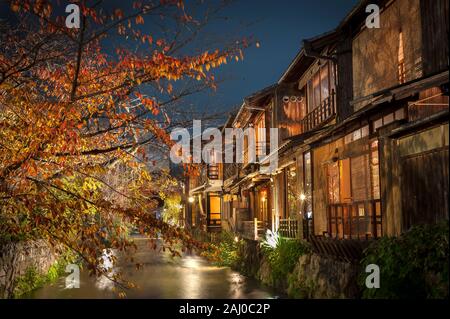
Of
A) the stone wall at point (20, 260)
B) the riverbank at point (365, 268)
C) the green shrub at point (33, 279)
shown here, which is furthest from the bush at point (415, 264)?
→ the stone wall at point (20, 260)

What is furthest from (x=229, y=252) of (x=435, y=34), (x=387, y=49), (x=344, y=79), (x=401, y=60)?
(x=435, y=34)

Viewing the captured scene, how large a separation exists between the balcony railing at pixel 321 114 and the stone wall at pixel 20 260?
44.3 ft

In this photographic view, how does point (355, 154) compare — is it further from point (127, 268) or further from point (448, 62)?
point (127, 268)

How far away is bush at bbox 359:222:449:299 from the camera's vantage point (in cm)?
891

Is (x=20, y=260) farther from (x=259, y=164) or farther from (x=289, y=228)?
(x=259, y=164)

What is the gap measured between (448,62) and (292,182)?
13.9 meters

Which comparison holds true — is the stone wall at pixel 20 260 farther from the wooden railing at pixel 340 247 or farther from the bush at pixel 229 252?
the wooden railing at pixel 340 247

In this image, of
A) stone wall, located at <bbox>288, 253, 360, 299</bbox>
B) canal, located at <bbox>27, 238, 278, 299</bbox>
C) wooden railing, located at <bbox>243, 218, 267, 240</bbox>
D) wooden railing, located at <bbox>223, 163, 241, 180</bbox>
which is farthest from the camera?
wooden railing, located at <bbox>223, 163, 241, 180</bbox>

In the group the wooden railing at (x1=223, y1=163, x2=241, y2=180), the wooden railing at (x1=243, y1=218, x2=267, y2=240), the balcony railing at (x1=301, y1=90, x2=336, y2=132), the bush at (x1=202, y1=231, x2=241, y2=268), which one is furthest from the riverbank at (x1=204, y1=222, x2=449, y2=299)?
the wooden railing at (x1=223, y1=163, x2=241, y2=180)

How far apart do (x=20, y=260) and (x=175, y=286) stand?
22.7ft

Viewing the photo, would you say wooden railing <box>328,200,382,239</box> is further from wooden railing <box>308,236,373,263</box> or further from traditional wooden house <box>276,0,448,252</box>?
wooden railing <box>308,236,373,263</box>

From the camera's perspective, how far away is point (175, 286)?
22.2 m

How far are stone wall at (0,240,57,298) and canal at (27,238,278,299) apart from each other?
104cm
